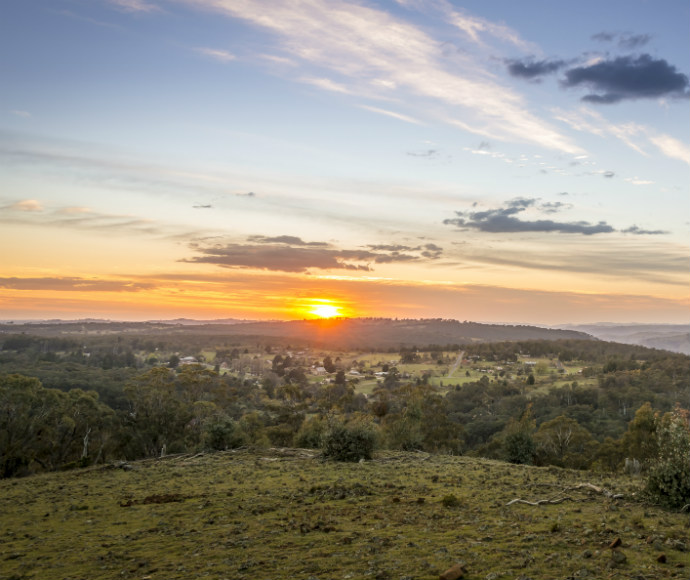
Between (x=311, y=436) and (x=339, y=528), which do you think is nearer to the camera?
(x=339, y=528)

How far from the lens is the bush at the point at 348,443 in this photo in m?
29.5

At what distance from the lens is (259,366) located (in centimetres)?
14862

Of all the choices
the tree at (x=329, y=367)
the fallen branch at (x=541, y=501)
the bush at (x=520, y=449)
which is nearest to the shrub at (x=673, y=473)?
the fallen branch at (x=541, y=501)

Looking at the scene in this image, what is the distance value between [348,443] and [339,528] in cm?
1562

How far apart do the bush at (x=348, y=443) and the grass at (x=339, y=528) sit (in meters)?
4.73

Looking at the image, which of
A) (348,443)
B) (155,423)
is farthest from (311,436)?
(155,423)

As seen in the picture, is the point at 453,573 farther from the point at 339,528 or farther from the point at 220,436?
the point at 220,436

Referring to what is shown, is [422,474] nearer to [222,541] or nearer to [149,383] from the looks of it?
[222,541]

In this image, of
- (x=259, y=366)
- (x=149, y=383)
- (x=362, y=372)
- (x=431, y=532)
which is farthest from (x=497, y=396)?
(x=431, y=532)

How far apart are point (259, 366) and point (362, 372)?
3171 centimetres

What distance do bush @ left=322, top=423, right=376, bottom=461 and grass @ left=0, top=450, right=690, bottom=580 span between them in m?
4.73

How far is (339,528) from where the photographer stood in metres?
14.2

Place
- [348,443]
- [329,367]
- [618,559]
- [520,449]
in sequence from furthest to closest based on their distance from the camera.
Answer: [329,367], [520,449], [348,443], [618,559]

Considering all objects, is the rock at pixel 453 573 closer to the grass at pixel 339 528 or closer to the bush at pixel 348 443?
the grass at pixel 339 528
